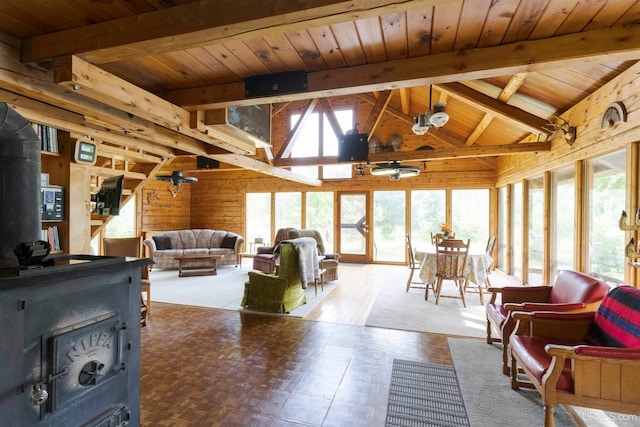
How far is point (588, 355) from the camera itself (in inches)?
62.5

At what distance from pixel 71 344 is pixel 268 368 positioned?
1.59 metres

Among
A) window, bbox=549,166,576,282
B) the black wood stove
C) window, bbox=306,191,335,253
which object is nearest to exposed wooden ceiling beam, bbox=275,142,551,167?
window, bbox=549,166,576,282

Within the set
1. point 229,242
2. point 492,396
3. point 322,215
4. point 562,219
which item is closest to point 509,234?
point 562,219

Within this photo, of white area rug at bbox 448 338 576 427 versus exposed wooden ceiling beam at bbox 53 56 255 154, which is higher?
exposed wooden ceiling beam at bbox 53 56 255 154

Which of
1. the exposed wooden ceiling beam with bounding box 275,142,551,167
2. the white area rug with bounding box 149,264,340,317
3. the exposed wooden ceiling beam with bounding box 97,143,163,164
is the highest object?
the exposed wooden ceiling beam with bounding box 275,142,551,167

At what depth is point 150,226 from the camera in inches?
338

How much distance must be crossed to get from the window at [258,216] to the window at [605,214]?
25.1 feet

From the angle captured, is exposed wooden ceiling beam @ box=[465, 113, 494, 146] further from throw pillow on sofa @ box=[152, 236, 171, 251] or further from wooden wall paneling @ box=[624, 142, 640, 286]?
throw pillow on sofa @ box=[152, 236, 171, 251]

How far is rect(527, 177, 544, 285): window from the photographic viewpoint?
15.9 feet

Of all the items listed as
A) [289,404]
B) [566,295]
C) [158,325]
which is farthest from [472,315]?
[158,325]

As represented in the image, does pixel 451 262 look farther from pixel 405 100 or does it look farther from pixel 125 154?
pixel 125 154

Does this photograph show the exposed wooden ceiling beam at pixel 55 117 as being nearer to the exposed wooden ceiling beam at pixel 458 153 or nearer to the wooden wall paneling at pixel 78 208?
the wooden wall paneling at pixel 78 208

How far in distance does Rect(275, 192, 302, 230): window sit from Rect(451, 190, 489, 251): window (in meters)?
4.38

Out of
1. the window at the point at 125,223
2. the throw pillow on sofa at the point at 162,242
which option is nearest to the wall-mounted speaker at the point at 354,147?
the throw pillow on sofa at the point at 162,242
